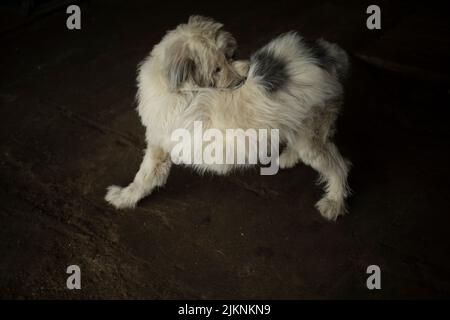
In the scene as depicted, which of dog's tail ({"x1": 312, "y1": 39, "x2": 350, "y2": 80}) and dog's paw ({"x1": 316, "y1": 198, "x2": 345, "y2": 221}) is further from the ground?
dog's tail ({"x1": 312, "y1": 39, "x2": 350, "y2": 80})

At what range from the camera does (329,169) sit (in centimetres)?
272

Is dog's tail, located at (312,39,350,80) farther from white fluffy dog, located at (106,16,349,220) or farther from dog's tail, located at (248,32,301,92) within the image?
dog's tail, located at (248,32,301,92)

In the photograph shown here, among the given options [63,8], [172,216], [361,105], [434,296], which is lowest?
[434,296]

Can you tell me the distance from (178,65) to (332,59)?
0.89 m

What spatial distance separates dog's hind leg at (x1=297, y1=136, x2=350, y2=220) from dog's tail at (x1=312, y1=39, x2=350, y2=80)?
390 millimetres

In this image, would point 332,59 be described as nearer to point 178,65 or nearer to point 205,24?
point 205,24

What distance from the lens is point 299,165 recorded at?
3234mm

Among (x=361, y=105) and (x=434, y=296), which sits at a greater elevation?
(x=361, y=105)

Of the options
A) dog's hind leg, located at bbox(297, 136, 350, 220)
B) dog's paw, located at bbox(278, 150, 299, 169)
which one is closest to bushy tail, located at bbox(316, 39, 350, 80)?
dog's hind leg, located at bbox(297, 136, 350, 220)

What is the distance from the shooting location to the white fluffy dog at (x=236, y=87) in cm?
220

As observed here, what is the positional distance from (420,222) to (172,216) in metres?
1.53

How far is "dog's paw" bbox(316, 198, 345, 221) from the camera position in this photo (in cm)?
281
